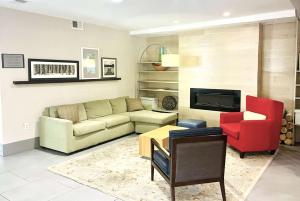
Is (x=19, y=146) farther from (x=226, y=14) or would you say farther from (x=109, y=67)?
(x=226, y=14)

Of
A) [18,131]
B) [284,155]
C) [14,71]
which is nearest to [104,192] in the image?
[18,131]

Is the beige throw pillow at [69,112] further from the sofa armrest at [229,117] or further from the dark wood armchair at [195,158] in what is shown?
the sofa armrest at [229,117]

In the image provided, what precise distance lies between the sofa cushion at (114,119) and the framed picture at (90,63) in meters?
1.04

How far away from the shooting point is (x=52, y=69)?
16.2 feet

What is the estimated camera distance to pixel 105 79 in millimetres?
6074

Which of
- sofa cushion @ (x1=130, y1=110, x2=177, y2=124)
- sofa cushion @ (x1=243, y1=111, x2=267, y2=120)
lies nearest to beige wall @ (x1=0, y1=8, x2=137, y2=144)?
sofa cushion @ (x1=130, y1=110, x2=177, y2=124)

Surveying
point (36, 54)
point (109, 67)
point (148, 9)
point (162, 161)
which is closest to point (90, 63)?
point (109, 67)

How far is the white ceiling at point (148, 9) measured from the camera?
157 inches

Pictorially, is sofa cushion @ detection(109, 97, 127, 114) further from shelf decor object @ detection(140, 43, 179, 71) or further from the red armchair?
the red armchair

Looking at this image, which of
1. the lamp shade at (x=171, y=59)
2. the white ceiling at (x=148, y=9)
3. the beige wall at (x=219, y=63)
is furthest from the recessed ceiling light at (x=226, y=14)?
the lamp shade at (x=171, y=59)

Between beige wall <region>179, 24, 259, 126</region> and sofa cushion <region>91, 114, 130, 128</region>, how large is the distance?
162 centimetres

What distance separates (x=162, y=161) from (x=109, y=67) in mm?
3747

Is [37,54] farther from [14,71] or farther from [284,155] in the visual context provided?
[284,155]

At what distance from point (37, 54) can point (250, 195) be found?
414cm
